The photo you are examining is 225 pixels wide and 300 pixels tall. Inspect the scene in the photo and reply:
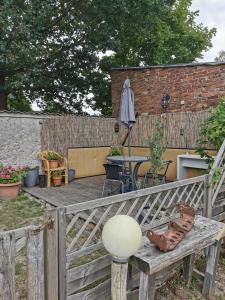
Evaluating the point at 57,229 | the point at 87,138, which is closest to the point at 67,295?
the point at 57,229

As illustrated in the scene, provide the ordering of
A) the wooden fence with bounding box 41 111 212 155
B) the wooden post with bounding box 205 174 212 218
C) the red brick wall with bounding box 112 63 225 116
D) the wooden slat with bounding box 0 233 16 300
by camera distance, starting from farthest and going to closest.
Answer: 1. the red brick wall with bounding box 112 63 225 116
2. the wooden fence with bounding box 41 111 212 155
3. the wooden post with bounding box 205 174 212 218
4. the wooden slat with bounding box 0 233 16 300

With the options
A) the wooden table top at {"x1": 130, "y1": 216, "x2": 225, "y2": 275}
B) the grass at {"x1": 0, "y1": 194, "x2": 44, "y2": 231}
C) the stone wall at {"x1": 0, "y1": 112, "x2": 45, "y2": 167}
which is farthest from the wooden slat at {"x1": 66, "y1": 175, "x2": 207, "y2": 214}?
the stone wall at {"x1": 0, "y1": 112, "x2": 45, "y2": 167}

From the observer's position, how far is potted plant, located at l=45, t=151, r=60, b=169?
7.05m

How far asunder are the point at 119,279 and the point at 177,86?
735 cm

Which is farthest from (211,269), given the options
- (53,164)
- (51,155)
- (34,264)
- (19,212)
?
(51,155)

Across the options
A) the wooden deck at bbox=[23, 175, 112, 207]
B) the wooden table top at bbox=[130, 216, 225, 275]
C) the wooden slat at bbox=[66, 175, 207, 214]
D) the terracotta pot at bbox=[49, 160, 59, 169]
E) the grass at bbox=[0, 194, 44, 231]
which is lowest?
the grass at bbox=[0, 194, 44, 231]

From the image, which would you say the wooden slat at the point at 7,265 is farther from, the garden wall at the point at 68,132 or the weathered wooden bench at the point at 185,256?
the garden wall at the point at 68,132

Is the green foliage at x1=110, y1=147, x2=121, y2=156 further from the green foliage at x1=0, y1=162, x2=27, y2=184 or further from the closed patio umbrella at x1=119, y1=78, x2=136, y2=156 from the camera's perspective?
the green foliage at x1=0, y1=162, x2=27, y2=184

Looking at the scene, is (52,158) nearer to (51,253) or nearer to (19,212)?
(19,212)

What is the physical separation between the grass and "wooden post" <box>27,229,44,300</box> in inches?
85.5

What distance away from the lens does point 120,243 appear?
1.94m

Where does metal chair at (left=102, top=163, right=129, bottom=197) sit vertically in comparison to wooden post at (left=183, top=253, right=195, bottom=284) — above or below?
above

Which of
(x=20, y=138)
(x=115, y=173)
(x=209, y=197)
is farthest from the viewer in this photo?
(x=20, y=138)

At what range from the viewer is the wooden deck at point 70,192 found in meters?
5.44
